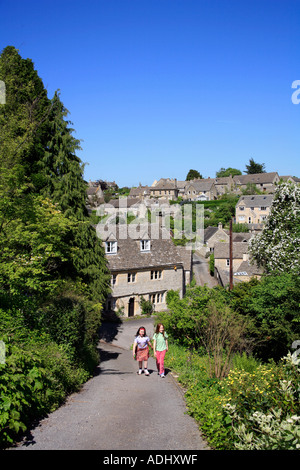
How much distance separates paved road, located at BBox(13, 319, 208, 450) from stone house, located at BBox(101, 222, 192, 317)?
21192 mm

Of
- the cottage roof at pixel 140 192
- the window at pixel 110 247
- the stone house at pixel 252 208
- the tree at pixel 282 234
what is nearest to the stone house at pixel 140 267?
the window at pixel 110 247

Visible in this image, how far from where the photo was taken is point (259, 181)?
132m

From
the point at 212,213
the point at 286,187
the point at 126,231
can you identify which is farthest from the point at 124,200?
the point at 286,187

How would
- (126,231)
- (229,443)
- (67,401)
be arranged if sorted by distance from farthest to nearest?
(126,231) < (67,401) < (229,443)

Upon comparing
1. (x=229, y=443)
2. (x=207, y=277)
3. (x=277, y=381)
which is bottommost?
(x=207, y=277)

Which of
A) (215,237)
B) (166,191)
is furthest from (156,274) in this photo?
(166,191)

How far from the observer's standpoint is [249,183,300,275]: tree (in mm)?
23406

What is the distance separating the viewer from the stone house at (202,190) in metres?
124

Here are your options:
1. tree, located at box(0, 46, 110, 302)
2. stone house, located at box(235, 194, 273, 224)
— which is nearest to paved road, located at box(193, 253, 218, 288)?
stone house, located at box(235, 194, 273, 224)

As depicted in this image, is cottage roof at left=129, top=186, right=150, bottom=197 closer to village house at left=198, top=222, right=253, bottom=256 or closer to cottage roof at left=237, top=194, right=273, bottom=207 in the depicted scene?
cottage roof at left=237, top=194, right=273, bottom=207

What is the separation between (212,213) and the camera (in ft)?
322


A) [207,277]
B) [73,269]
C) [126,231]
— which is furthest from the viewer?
[207,277]
